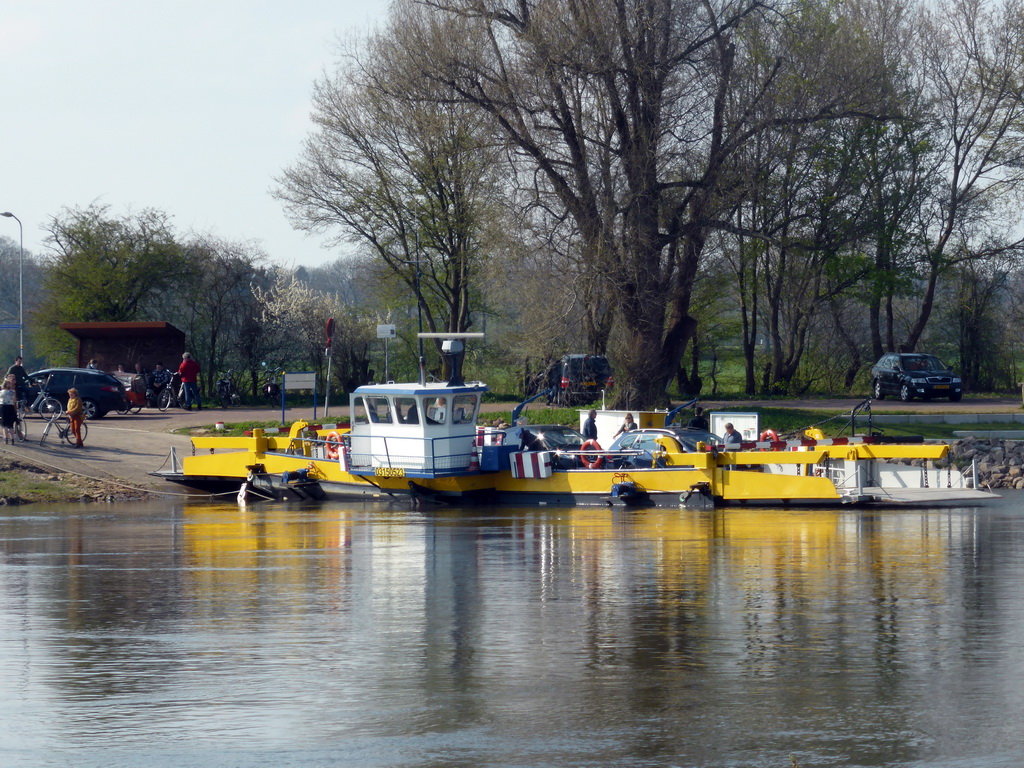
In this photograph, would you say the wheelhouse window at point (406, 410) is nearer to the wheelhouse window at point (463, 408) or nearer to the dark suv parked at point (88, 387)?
the wheelhouse window at point (463, 408)

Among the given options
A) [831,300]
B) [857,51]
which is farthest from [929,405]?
[857,51]

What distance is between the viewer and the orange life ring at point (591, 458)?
28016 mm

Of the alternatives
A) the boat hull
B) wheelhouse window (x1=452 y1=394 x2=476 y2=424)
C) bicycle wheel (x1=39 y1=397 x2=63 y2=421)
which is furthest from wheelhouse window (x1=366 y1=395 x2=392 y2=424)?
bicycle wheel (x1=39 y1=397 x2=63 y2=421)

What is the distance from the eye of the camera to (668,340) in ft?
125

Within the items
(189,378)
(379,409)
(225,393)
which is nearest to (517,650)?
(379,409)

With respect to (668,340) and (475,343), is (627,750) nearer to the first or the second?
(668,340)

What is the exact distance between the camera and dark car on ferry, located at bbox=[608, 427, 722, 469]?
27.3 m

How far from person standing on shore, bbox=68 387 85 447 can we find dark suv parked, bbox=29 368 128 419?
18.4 feet

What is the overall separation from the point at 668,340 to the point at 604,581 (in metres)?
22.1

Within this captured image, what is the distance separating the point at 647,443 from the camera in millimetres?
27891

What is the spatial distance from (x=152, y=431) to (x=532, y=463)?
13.7 metres

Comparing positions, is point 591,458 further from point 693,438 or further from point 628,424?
point 693,438

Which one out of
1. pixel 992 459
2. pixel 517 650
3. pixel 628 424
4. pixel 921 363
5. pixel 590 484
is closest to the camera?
pixel 517 650

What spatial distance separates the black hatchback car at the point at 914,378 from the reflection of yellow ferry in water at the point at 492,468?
1517cm
